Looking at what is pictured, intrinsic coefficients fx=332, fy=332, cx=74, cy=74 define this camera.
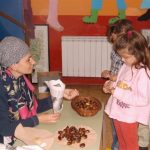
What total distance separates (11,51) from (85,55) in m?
2.37

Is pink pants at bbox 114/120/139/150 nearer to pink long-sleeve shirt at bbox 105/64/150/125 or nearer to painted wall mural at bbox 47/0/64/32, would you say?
pink long-sleeve shirt at bbox 105/64/150/125

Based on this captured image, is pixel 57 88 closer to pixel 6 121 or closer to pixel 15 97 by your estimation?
pixel 15 97

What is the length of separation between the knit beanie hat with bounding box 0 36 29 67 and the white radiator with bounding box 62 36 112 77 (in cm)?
222

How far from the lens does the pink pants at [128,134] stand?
2.71 m

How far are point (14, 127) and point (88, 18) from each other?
2616 millimetres

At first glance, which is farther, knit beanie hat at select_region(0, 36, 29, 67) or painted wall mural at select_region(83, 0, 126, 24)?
painted wall mural at select_region(83, 0, 126, 24)

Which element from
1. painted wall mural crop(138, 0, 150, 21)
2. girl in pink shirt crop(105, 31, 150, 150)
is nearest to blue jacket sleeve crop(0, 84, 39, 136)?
girl in pink shirt crop(105, 31, 150, 150)

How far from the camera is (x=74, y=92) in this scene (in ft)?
8.64

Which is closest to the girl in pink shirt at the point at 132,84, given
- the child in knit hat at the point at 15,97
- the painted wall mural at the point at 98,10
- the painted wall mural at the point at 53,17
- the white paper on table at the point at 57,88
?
the white paper on table at the point at 57,88

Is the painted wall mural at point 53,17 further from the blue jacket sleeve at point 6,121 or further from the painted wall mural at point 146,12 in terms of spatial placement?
the blue jacket sleeve at point 6,121

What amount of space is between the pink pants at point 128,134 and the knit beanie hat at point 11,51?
3.30 ft

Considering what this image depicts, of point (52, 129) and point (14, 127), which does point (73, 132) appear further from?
point (14, 127)

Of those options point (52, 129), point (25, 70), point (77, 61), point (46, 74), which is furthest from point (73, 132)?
point (77, 61)

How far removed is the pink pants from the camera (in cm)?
271
